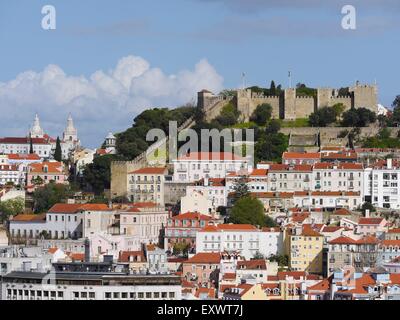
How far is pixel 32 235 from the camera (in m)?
39.6

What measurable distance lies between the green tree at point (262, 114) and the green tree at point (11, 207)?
8657 mm

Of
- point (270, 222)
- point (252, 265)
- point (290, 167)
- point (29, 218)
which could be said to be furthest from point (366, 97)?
point (252, 265)

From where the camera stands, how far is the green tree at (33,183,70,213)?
4347 cm

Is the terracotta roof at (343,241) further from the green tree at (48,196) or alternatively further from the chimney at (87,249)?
the green tree at (48,196)

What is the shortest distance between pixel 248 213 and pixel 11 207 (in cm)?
893

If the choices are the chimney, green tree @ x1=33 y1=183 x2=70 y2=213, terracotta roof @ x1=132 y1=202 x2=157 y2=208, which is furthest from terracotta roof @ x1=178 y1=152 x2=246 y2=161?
the chimney

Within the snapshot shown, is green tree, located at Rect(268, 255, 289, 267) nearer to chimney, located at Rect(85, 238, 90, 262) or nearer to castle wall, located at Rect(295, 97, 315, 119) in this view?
chimney, located at Rect(85, 238, 90, 262)

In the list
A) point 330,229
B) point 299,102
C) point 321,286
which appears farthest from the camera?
point 299,102

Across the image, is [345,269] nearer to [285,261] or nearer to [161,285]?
[285,261]

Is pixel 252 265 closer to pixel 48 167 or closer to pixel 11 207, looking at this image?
pixel 11 207

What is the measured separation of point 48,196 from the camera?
43.9 meters

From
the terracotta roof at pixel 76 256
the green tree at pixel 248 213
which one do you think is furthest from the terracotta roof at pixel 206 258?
the green tree at pixel 248 213

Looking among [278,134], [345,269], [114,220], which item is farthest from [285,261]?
[278,134]

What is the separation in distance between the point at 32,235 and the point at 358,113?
12.9m
